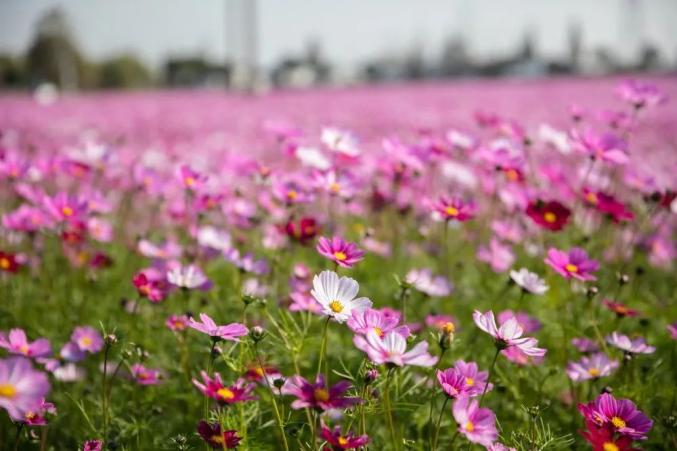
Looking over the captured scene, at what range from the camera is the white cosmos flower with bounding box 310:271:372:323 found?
1005 mm

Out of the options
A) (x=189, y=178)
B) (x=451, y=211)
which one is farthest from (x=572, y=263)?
(x=189, y=178)

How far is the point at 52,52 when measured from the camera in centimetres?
3738

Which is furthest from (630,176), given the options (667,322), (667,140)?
(667,140)

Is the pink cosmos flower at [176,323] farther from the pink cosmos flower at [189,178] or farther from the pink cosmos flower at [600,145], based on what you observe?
the pink cosmos flower at [600,145]

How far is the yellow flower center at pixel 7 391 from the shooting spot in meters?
0.74

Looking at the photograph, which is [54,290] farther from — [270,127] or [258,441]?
[258,441]

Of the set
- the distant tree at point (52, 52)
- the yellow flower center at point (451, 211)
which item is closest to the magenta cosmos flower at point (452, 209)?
→ the yellow flower center at point (451, 211)

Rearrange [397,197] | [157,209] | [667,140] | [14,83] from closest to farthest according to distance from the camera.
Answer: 1. [397,197]
2. [157,209]
3. [667,140]
4. [14,83]

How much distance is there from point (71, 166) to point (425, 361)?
1.71 metres

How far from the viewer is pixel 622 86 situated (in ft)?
6.36

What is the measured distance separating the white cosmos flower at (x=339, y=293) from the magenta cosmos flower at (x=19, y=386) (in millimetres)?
436

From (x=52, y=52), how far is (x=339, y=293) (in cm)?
4223

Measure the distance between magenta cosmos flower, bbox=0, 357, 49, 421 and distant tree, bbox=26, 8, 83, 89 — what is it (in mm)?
40304

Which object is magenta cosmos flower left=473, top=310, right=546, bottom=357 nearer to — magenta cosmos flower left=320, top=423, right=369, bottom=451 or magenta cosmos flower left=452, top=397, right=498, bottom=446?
magenta cosmos flower left=452, top=397, right=498, bottom=446
